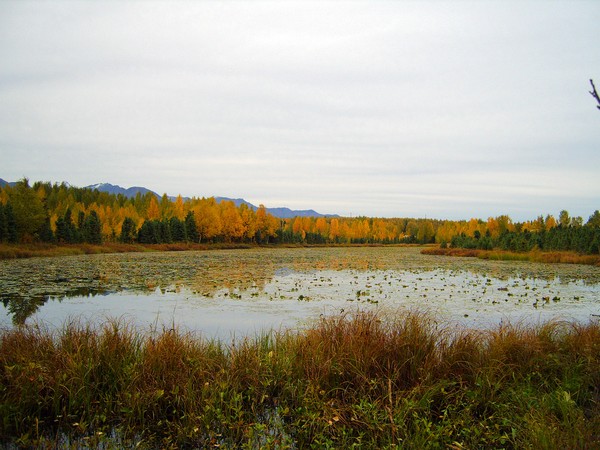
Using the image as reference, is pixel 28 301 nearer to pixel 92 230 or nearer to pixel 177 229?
pixel 92 230

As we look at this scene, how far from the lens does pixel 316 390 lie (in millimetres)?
5574

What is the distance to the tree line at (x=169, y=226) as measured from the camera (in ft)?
151

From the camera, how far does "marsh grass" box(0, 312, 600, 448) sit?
479 centimetres

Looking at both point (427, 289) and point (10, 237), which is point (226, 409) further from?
point (10, 237)

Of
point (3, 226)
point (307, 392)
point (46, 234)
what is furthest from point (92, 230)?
point (307, 392)

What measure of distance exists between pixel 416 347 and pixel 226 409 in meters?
3.02

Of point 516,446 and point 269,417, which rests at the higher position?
point 516,446

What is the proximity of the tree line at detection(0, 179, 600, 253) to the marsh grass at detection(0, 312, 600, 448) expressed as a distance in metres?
44.1

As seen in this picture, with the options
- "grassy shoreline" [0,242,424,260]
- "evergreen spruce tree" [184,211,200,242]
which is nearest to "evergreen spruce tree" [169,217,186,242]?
"evergreen spruce tree" [184,211,200,242]

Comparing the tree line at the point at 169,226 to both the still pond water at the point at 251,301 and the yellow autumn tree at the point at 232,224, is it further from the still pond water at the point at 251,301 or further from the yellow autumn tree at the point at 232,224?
the still pond water at the point at 251,301

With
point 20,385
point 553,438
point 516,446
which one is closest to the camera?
point 553,438

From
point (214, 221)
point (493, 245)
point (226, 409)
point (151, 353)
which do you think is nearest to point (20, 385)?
point (151, 353)

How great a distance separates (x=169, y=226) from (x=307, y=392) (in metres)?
67.3

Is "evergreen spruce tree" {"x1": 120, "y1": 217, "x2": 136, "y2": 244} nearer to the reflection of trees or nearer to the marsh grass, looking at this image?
the reflection of trees
